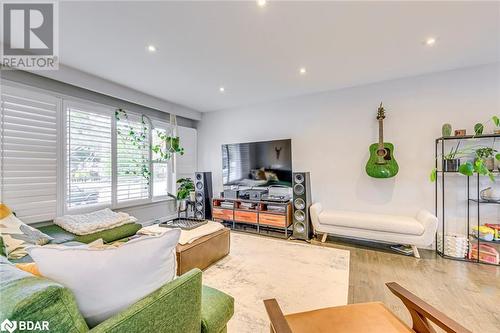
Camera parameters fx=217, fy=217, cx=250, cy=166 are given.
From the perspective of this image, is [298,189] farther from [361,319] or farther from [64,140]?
[64,140]

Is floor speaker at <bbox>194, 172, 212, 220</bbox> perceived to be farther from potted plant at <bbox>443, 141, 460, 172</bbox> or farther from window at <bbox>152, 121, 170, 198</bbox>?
potted plant at <bbox>443, 141, 460, 172</bbox>

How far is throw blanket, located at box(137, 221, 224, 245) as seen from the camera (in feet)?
7.50

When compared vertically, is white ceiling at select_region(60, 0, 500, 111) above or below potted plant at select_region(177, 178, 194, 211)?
above

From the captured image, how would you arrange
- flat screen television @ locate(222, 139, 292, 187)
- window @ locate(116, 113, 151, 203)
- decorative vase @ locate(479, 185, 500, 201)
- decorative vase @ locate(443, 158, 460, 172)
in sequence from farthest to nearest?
flat screen television @ locate(222, 139, 292, 187) → window @ locate(116, 113, 151, 203) → decorative vase @ locate(443, 158, 460, 172) → decorative vase @ locate(479, 185, 500, 201)

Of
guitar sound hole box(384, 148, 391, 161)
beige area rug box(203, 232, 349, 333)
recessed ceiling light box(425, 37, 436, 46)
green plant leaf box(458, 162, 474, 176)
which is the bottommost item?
beige area rug box(203, 232, 349, 333)

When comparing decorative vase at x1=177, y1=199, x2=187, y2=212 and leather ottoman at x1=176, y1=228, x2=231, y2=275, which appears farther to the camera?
decorative vase at x1=177, y1=199, x2=187, y2=212

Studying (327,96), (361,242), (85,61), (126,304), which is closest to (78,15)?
(85,61)

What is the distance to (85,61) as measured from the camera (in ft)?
8.99

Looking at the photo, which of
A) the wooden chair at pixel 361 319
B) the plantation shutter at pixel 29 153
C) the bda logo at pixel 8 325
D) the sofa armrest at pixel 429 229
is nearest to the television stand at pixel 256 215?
the sofa armrest at pixel 429 229

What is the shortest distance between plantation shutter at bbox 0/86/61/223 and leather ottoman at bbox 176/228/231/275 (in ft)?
6.66

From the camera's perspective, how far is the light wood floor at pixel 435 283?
180 centimetres

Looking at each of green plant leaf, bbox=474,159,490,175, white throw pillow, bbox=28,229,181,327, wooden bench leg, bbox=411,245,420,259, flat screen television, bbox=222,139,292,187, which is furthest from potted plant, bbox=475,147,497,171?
white throw pillow, bbox=28,229,181,327

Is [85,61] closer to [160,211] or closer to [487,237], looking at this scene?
[160,211]

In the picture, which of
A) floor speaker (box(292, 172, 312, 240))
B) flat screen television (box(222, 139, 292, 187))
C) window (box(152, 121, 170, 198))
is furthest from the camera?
window (box(152, 121, 170, 198))
